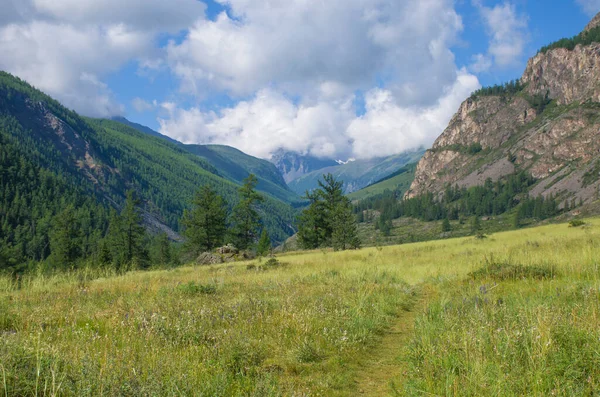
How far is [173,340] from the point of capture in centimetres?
584

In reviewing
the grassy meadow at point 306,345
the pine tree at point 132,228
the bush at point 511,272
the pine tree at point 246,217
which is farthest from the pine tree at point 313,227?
the grassy meadow at point 306,345

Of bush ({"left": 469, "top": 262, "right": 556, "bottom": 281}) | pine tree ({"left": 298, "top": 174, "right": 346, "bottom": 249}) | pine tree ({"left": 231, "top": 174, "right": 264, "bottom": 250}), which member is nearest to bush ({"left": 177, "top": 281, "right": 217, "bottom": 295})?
bush ({"left": 469, "top": 262, "right": 556, "bottom": 281})

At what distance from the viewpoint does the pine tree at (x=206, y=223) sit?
54.4m

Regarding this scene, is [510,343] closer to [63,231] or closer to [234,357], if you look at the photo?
[234,357]

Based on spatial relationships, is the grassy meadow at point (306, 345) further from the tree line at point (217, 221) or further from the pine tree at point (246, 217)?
the tree line at point (217, 221)

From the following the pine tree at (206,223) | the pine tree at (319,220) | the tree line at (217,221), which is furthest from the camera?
the pine tree at (319,220)

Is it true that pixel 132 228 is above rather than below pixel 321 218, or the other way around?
above

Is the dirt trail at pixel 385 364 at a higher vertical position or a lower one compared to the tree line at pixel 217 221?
lower

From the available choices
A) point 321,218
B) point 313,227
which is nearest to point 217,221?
point 313,227

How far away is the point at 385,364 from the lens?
18.3 feet

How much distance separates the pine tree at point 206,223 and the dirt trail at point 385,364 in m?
49.8

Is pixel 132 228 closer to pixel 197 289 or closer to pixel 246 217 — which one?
pixel 246 217

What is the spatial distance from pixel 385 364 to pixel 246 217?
169 ft

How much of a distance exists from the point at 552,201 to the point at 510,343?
242334 millimetres
